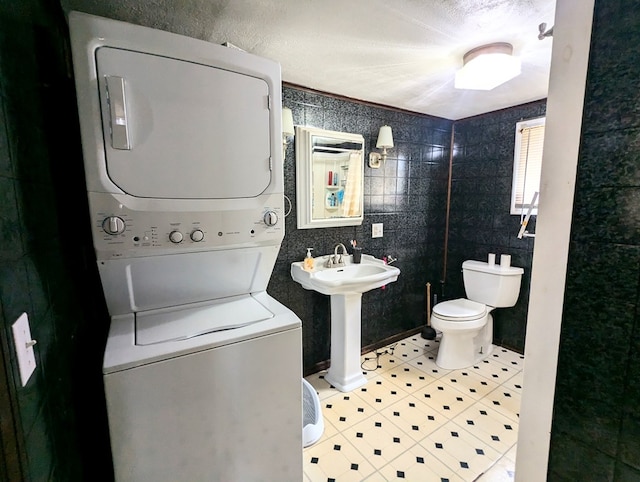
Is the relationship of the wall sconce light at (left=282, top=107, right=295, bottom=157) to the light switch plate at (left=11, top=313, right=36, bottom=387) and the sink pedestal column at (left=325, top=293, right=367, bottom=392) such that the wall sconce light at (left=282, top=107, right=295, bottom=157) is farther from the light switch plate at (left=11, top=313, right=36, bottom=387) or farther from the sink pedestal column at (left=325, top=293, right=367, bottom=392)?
the light switch plate at (left=11, top=313, right=36, bottom=387)

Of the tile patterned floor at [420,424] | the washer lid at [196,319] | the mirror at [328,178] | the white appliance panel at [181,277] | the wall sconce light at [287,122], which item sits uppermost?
the wall sconce light at [287,122]

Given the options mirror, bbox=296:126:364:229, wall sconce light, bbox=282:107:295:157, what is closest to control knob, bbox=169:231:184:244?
wall sconce light, bbox=282:107:295:157

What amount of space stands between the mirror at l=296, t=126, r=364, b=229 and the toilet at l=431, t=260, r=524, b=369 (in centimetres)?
110

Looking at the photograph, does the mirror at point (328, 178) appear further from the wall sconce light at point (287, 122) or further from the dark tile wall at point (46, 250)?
the dark tile wall at point (46, 250)

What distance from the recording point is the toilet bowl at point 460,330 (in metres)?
2.37

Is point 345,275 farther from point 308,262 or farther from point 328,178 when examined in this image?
point 328,178

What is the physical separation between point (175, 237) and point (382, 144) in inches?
73.8

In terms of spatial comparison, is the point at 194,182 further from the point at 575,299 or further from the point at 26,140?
the point at 575,299

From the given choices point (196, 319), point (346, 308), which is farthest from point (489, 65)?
point (196, 319)

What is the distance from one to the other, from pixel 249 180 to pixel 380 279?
3.96 feet

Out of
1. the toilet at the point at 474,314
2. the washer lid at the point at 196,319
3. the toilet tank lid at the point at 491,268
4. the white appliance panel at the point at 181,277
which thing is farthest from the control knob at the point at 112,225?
the toilet tank lid at the point at 491,268

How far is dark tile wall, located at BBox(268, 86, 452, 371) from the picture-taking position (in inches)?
85.9

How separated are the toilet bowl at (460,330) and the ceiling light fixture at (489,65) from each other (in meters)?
1.67

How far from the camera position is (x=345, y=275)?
7.34ft
